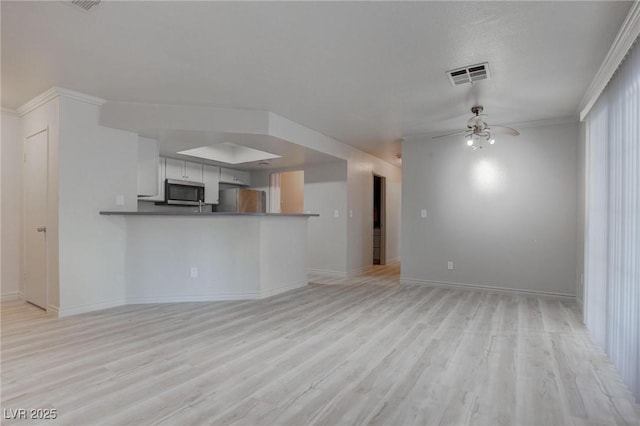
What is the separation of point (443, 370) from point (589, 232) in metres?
2.22

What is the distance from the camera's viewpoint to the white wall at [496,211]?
4.24 m

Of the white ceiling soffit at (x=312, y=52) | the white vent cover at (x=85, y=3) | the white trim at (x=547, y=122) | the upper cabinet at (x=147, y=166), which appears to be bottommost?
the upper cabinet at (x=147, y=166)

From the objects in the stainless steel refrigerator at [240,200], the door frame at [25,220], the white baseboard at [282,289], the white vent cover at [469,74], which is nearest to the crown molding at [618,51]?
the white vent cover at [469,74]

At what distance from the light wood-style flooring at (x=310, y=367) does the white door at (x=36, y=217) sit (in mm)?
271

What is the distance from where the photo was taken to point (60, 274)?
11.1 feet

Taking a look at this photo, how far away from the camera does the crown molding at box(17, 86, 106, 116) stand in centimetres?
335

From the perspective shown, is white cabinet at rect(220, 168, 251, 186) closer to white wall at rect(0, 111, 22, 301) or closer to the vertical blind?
white wall at rect(0, 111, 22, 301)

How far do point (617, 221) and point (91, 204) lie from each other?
4.74 meters

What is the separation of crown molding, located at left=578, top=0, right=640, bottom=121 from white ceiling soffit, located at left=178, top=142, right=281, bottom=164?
4.11 meters

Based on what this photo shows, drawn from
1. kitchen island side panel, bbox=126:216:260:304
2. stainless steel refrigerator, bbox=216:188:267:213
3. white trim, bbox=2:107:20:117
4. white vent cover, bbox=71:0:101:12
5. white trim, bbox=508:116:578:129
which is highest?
white vent cover, bbox=71:0:101:12

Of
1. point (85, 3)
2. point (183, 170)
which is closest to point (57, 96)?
point (85, 3)

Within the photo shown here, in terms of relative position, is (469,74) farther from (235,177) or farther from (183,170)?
(235,177)

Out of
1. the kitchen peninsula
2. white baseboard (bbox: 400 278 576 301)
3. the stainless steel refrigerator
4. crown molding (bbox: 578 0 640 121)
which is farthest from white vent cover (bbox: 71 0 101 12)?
white baseboard (bbox: 400 278 576 301)

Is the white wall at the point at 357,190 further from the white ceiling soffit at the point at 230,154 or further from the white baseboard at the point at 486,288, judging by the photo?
the white baseboard at the point at 486,288
